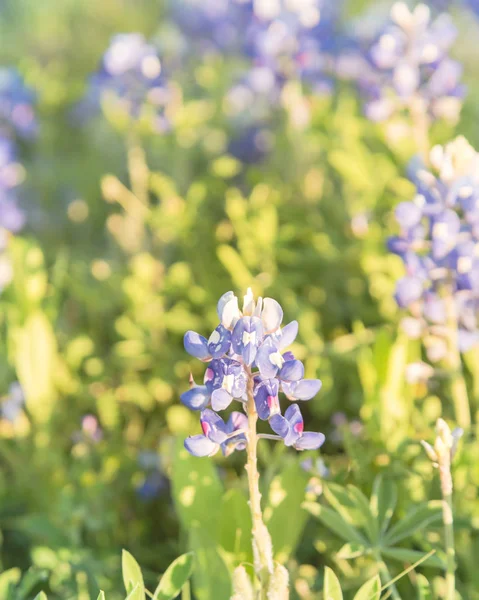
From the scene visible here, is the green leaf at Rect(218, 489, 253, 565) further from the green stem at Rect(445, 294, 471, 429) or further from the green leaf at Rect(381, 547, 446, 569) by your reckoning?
the green stem at Rect(445, 294, 471, 429)

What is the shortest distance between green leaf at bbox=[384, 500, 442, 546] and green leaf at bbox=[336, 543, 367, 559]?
0.23 feet

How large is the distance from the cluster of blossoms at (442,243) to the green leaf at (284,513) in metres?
0.50

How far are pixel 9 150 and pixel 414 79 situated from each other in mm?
1730

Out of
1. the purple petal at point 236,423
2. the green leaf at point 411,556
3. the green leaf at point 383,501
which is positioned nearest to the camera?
the purple petal at point 236,423

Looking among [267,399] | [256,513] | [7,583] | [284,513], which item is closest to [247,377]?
[267,399]

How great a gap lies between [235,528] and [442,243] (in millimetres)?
825

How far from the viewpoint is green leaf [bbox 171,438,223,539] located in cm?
165

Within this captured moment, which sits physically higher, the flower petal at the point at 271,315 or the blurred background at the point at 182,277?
the flower petal at the point at 271,315

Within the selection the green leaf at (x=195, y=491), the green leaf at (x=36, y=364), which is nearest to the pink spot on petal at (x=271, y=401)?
the green leaf at (x=195, y=491)

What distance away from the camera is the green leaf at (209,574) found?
1.50m

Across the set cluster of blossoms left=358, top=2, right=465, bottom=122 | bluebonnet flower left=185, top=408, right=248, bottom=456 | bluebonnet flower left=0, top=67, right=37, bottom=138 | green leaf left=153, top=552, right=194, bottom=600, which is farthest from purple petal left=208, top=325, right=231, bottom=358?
bluebonnet flower left=0, top=67, right=37, bottom=138

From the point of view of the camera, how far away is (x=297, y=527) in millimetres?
1615

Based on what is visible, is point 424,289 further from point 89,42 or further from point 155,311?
point 89,42

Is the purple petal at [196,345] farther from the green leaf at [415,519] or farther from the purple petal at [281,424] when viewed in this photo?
the green leaf at [415,519]
